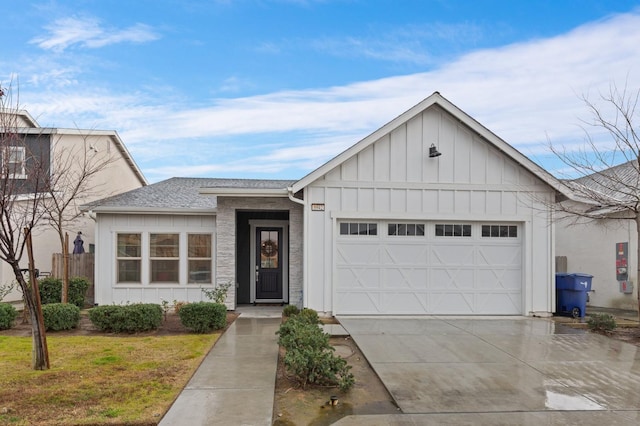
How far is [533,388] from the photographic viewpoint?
21.6 ft

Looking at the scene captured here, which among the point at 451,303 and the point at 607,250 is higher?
the point at 607,250

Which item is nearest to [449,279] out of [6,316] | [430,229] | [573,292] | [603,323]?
[430,229]

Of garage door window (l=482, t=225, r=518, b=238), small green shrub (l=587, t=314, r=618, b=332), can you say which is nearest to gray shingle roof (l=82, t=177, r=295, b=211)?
garage door window (l=482, t=225, r=518, b=238)

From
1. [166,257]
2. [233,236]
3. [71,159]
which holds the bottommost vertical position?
[166,257]

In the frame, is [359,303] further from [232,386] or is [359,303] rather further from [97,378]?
[97,378]

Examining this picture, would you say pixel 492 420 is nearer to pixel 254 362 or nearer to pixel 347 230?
pixel 254 362

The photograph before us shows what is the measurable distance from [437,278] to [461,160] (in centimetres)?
311

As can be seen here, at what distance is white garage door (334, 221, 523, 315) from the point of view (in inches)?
511

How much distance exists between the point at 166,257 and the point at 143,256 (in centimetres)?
63

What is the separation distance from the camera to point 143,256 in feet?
47.0

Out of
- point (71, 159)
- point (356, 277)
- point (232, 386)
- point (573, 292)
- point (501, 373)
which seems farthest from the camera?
point (71, 159)

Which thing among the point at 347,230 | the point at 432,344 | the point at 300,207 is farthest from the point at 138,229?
the point at 432,344

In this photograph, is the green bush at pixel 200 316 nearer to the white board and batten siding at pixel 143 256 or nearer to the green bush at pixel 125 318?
the green bush at pixel 125 318

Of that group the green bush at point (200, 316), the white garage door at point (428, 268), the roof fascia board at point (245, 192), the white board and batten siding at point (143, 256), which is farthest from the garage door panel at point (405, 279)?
the white board and batten siding at point (143, 256)
